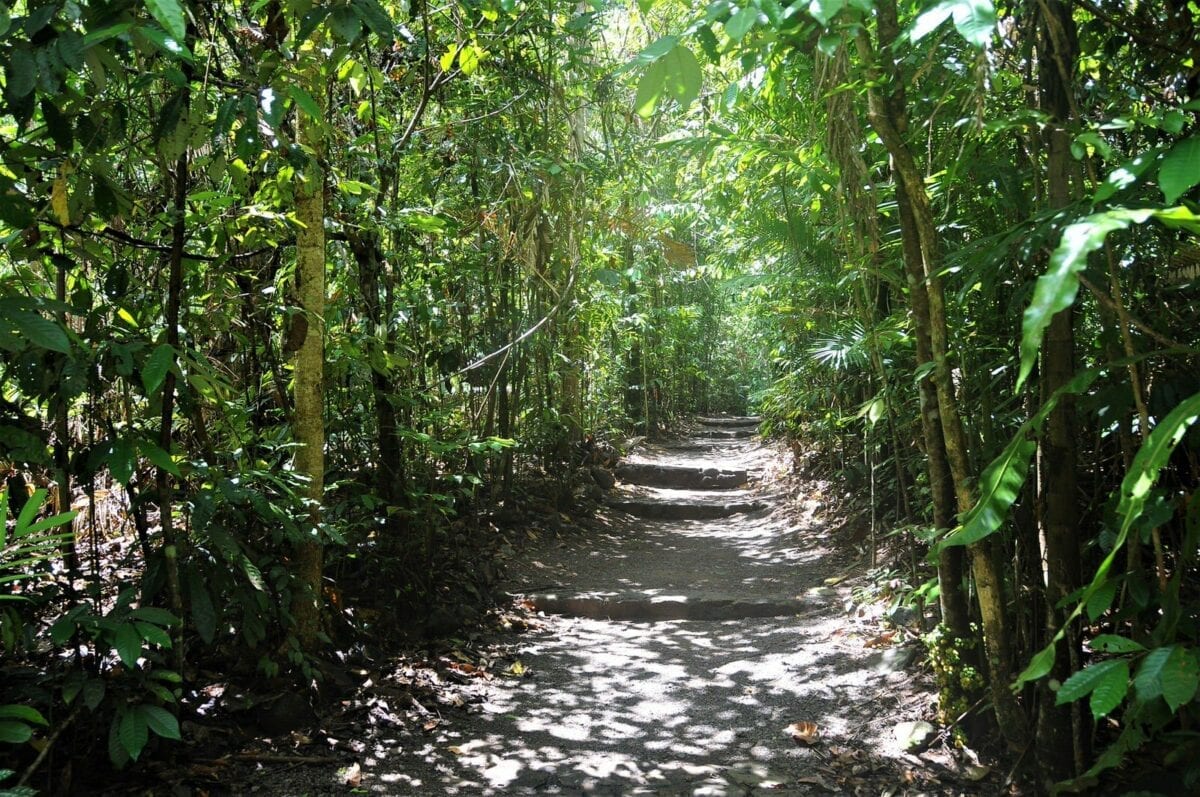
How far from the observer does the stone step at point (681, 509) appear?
Answer: 344 inches

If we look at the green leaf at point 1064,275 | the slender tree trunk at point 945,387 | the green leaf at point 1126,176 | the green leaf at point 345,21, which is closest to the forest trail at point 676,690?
the slender tree trunk at point 945,387

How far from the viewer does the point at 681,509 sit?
8.84m

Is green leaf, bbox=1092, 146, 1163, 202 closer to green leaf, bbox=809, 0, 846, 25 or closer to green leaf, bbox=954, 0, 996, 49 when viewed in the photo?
green leaf, bbox=954, 0, 996, 49

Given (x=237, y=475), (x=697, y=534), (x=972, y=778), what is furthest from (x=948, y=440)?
(x=697, y=534)

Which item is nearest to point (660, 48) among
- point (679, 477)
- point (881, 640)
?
point (881, 640)

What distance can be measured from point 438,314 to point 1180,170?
4365 millimetres

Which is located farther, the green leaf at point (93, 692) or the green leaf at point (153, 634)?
the green leaf at point (93, 692)

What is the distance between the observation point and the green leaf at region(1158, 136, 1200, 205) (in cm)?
125

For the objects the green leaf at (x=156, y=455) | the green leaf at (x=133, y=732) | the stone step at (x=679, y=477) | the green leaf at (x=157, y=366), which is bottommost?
the stone step at (x=679, y=477)

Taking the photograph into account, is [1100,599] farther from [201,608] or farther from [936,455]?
[201,608]

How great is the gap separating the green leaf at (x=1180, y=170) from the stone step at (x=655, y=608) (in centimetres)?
425

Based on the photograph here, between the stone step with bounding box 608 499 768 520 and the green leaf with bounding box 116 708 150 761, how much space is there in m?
6.44

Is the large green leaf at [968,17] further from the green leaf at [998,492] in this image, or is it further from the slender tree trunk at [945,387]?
the slender tree trunk at [945,387]

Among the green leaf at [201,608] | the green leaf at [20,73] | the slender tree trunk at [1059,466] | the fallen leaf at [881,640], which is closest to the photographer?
the green leaf at [20,73]
